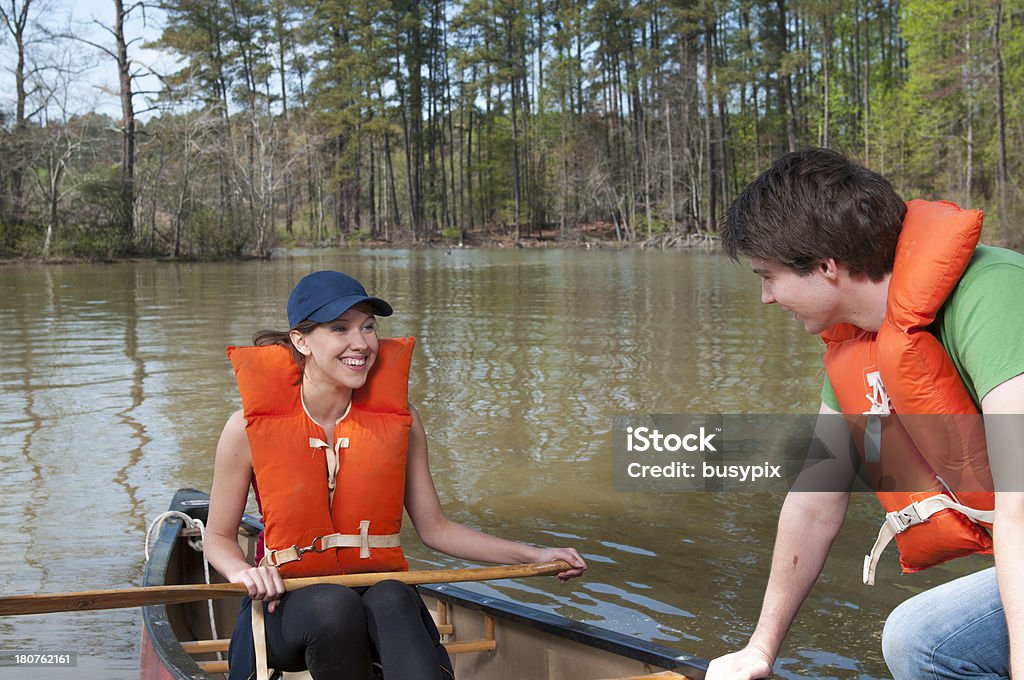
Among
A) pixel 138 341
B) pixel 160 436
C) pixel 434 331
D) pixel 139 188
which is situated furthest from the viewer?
pixel 139 188

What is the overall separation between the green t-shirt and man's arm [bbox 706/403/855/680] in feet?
1.19

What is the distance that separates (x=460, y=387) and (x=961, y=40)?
28287 mm

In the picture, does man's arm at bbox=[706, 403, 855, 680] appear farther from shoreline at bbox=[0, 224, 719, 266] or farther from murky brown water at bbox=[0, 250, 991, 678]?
shoreline at bbox=[0, 224, 719, 266]

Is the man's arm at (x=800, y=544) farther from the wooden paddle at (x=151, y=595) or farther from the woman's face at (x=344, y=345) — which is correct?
the woman's face at (x=344, y=345)

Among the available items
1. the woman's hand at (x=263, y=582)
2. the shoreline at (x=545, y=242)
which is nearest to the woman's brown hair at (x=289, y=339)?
the woman's hand at (x=263, y=582)

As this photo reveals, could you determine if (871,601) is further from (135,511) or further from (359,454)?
(135,511)

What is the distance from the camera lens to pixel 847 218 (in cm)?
177

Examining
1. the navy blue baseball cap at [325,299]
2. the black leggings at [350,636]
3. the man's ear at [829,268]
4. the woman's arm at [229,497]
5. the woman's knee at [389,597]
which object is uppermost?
the man's ear at [829,268]

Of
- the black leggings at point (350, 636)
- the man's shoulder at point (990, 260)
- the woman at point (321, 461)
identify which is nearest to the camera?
the man's shoulder at point (990, 260)

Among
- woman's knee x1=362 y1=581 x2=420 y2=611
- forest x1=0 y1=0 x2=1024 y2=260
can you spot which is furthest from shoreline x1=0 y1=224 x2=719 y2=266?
woman's knee x1=362 y1=581 x2=420 y2=611

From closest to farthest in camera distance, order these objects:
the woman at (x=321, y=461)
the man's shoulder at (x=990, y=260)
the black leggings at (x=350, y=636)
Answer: the man's shoulder at (x=990, y=260) < the black leggings at (x=350, y=636) < the woman at (x=321, y=461)

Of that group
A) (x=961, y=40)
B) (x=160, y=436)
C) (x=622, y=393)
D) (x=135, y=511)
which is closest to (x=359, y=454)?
(x=135, y=511)

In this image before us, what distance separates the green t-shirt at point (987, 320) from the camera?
157cm

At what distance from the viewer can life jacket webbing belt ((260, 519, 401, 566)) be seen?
2562 mm
